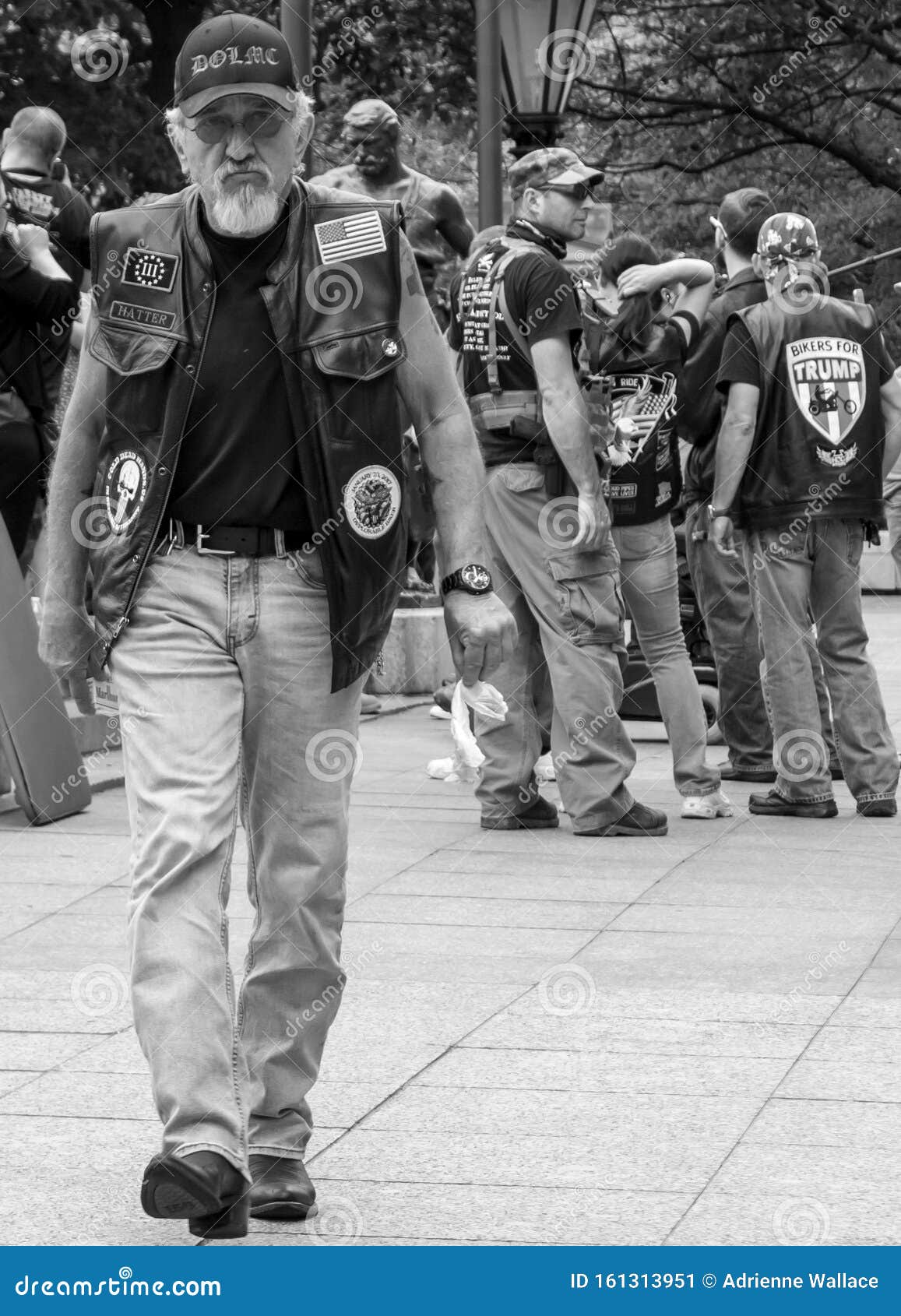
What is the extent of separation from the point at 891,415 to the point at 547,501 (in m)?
1.63

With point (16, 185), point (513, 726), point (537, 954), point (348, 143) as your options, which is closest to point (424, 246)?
point (348, 143)

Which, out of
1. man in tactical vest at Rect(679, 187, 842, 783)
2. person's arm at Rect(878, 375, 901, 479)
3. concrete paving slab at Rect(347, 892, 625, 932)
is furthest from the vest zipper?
man in tactical vest at Rect(679, 187, 842, 783)

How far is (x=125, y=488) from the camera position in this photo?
357cm

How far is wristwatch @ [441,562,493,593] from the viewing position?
3715mm

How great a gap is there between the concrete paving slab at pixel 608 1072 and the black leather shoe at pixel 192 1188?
1.13 m

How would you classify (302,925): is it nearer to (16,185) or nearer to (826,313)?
(826,313)

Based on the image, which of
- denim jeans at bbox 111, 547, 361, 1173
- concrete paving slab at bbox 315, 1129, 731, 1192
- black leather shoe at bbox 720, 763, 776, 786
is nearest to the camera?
denim jeans at bbox 111, 547, 361, 1173

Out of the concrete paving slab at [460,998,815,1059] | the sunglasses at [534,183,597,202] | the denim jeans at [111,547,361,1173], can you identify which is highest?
the sunglasses at [534,183,597,202]

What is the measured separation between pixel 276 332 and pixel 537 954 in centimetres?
243

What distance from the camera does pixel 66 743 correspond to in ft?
25.1

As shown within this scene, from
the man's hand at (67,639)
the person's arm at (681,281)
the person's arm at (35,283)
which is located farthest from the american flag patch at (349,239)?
the person's arm at (681,281)

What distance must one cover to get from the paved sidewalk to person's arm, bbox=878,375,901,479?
156 centimetres

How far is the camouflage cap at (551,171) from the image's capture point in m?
7.33

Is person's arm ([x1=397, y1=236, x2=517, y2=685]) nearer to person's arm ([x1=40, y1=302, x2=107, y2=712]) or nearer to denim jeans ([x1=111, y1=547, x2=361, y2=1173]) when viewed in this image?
denim jeans ([x1=111, y1=547, x2=361, y2=1173])
